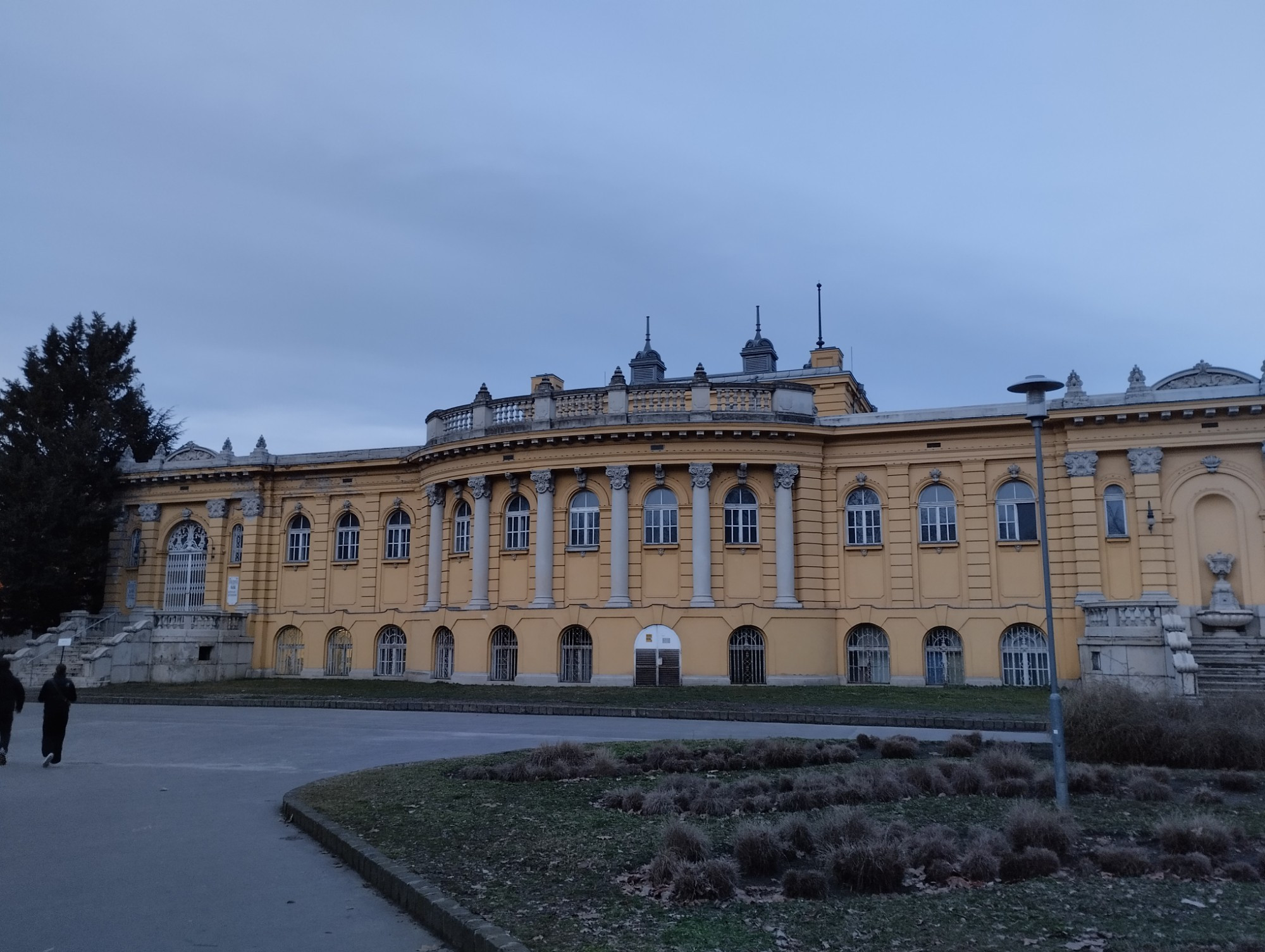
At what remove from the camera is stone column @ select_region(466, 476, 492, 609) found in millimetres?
32812

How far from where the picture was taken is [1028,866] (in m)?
7.68

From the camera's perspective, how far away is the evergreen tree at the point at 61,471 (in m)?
38.1

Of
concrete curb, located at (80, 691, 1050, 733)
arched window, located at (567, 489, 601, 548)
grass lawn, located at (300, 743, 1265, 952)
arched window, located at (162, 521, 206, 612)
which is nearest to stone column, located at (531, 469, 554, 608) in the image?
arched window, located at (567, 489, 601, 548)

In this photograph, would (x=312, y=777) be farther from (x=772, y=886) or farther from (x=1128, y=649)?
(x=1128, y=649)

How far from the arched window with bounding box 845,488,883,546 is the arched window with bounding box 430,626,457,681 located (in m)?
13.5

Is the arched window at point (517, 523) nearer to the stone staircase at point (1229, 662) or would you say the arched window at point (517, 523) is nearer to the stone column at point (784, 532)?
the stone column at point (784, 532)

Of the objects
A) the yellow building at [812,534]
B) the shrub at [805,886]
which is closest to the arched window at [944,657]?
the yellow building at [812,534]

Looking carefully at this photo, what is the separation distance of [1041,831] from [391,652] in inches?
1221

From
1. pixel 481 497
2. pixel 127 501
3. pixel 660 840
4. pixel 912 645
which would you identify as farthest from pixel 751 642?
pixel 127 501

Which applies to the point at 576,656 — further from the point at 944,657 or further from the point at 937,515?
the point at 937,515

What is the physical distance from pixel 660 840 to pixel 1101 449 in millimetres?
24918

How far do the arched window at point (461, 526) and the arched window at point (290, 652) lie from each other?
8247 mm

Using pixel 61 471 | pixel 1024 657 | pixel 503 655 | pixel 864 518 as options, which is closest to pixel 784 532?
pixel 864 518

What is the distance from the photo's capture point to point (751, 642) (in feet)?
100
